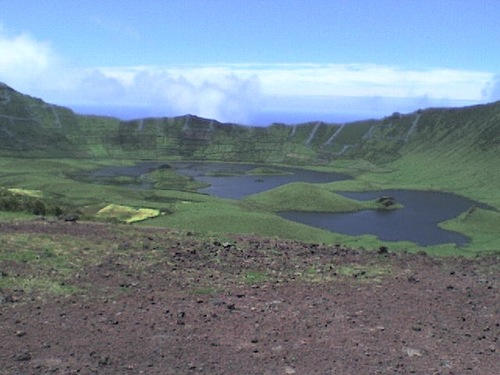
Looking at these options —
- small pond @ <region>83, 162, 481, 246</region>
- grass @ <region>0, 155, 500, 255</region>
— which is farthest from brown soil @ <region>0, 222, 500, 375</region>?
small pond @ <region>83, 162, 481, 246</region>

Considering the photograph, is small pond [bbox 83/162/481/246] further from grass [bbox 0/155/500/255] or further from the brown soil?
the brown soil

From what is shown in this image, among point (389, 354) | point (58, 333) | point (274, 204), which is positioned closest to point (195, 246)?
point (58, 333)

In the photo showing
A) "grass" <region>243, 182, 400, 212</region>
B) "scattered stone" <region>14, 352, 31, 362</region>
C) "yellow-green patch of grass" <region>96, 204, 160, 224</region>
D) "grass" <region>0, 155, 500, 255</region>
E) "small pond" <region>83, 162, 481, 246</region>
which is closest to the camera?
"scattered stone" <region>14, 352, 31, 362</region>

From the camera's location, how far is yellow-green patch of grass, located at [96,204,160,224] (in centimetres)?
9119

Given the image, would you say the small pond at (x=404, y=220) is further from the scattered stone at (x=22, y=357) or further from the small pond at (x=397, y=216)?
the scattered stone at (x=22, y=357)

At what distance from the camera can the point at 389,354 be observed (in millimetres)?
16797

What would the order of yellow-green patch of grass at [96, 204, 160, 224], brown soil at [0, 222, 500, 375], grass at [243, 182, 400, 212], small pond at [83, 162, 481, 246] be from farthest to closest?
grass at [243, 182, 400, 212]
small pond at [83, 162, 481, 246]
yellow-green patch of grass at [96, 204, 160, 224]
brown soil at [0, 222, 500, 375]

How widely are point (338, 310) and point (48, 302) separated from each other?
1044cm

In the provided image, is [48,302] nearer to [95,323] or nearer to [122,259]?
[95,323]

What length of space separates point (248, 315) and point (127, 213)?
78.8m

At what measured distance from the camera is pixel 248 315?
63.7 ft

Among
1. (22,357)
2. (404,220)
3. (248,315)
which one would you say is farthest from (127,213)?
(22,357)

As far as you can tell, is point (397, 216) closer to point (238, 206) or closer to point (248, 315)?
point (238, 206)

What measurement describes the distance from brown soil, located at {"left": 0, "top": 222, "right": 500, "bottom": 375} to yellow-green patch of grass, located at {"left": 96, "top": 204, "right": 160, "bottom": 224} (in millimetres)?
62592
